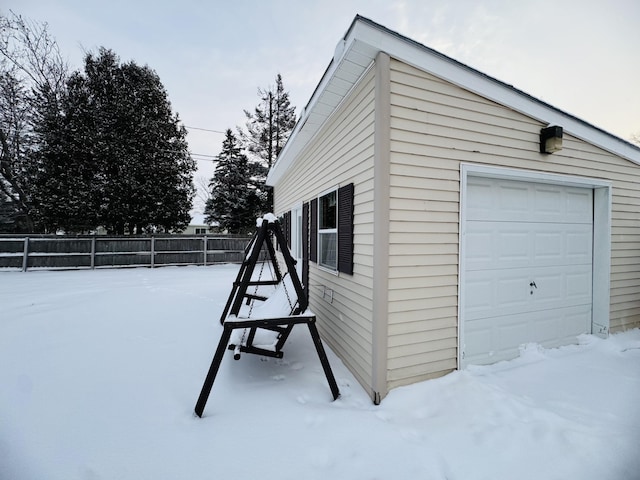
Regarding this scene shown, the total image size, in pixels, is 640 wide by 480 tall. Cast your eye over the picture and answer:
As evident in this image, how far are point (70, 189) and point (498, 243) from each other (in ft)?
49.0

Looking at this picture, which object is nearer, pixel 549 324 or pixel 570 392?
pixel 570 392

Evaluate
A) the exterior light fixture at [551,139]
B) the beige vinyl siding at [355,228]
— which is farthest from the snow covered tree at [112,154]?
the exterior light fixture at [551,139]

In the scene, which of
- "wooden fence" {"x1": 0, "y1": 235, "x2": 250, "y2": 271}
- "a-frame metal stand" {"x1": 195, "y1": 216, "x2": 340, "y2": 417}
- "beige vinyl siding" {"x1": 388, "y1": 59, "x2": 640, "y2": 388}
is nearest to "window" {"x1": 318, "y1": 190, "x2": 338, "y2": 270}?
"a-frame metal stand" {"x1": 195, "y1": 216, "x2": 340, "y2": 417}

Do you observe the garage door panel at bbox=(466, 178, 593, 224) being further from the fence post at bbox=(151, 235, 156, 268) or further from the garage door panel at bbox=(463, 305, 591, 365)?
the fence post at bbox=(151, 235, 156, 268)

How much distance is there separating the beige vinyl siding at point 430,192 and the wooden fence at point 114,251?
11.6 m

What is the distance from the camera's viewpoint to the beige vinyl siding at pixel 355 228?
2891 mm

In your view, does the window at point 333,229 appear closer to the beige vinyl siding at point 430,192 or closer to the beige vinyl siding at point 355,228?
the beige vinyl siding at point 355,228

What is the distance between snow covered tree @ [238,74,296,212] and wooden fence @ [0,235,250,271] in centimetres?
745

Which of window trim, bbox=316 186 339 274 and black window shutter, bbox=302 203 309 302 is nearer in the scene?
window trim, bbox=316 186 339 274

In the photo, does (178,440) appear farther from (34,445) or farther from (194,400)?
(34,445)

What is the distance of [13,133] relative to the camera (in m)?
13.1

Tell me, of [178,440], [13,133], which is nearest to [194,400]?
[178,440]

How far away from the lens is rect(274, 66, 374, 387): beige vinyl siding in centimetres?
289

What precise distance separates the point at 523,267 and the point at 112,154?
14.9m
